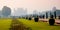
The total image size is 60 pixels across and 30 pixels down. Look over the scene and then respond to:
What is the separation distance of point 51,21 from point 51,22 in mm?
212

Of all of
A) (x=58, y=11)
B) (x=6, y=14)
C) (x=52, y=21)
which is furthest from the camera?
(x=6, y=14)

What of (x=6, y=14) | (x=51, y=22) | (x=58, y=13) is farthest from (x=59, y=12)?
(x=6, y=14)

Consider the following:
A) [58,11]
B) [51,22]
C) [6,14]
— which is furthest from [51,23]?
[6,14]

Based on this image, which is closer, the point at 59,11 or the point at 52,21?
the point at 52,21

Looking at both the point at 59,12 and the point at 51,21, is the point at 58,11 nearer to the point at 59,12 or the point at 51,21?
the point at 59,12

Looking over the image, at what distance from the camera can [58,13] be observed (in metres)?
55.2

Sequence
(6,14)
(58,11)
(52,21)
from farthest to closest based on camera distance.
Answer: (6,14) → (58,11) → (52,21)

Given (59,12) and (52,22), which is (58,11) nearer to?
(59,12)

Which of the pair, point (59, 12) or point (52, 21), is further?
point (59, 12)

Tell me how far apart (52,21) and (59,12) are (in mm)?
33791

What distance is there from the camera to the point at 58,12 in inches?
2135

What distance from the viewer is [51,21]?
2202 cm

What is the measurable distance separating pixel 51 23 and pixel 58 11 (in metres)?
32.4

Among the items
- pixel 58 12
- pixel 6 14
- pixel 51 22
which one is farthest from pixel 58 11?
pixel 6 14
